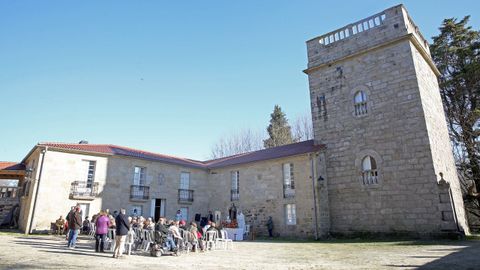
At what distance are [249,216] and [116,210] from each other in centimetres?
793

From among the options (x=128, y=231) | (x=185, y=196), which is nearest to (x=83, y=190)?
(x=185, y=196)

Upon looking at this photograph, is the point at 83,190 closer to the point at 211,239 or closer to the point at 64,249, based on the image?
the point at 64,249

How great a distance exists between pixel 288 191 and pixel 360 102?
20.3 feet

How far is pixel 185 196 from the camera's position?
837 inches

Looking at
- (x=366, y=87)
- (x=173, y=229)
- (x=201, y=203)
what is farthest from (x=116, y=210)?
(x=366, y=87)

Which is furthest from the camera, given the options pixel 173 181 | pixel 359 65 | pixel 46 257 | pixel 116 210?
pixel 173 181

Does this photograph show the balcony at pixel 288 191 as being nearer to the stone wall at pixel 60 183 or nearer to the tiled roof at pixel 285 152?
the tiled roof at pixel 285 152

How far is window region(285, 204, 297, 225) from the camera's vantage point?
1667 centimetres

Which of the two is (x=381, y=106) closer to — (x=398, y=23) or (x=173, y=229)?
(x=398, y=23)

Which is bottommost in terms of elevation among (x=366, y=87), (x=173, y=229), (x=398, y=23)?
(x=173, y=229)

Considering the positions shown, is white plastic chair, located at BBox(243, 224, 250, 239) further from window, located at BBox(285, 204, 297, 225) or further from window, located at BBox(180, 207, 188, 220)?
window, located at BBox(180, 207, 188, 220)

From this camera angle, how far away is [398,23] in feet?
49.4

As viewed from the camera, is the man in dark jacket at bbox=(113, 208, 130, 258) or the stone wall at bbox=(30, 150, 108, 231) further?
the stone wall at bbox=(30, 150, 108, 231)

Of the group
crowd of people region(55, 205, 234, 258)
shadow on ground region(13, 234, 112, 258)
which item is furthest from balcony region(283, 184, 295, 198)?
shadow on ground region(13, 234, 112, 258)
